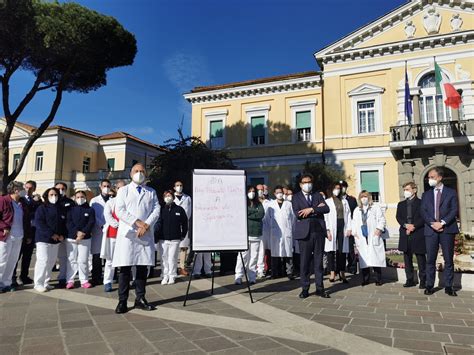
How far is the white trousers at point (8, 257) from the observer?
6.56 metres

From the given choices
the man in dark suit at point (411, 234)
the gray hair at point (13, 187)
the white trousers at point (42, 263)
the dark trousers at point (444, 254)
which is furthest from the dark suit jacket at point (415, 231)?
the gray hair at point (13, 187)

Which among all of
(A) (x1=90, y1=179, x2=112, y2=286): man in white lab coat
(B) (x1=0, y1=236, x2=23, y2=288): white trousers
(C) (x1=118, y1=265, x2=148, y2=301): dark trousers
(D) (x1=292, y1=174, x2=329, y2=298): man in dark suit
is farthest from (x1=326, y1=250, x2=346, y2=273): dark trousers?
(B) (x1=0, y1=236, x2=23, y2=288): white trousers

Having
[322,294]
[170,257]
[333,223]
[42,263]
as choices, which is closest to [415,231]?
[333,223]

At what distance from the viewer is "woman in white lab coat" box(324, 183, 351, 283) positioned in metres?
7.62

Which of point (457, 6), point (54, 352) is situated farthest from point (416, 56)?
point (54, 352)

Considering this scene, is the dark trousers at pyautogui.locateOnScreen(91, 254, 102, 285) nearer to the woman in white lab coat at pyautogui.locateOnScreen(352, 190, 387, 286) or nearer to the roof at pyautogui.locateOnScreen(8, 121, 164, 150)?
the woman in white lab coat at pyautogui.locateOnScreen(352, 190, 387, 286)

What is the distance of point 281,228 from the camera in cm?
812

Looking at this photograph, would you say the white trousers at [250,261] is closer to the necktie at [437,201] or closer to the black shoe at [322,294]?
the black shoe at [322,294]

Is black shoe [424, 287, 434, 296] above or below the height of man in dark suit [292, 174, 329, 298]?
below

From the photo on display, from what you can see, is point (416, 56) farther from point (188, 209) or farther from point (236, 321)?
point (236, 321)

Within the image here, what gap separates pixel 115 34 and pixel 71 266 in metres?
17.9

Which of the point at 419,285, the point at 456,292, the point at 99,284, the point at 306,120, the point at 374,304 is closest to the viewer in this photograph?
the point at 374,304

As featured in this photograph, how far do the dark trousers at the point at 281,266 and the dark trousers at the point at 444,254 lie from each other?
110 inches

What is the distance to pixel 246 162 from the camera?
81.4 ft
